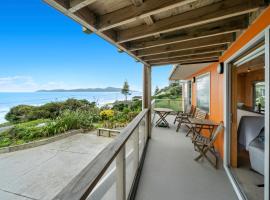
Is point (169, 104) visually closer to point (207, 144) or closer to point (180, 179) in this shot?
point (207, 144)

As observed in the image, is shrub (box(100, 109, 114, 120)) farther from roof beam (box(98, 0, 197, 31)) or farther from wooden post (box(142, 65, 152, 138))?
roof beam (box(98, 0, 197, 31))

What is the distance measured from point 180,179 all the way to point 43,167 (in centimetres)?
365

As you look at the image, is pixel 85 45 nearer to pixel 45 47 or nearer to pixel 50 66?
pixel 45 47

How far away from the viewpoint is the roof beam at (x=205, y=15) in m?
1.50

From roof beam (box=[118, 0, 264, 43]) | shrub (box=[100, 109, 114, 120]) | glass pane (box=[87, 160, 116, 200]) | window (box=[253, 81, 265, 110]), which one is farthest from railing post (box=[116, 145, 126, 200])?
shrub (box=[100, 109, 114, 120])

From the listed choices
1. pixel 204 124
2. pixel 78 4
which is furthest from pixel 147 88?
pixel 78 4

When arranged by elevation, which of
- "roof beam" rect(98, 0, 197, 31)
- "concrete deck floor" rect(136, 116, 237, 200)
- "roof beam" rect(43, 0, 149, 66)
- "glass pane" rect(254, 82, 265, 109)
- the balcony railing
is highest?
"roof beam" rect(98, 0, 197, 31)

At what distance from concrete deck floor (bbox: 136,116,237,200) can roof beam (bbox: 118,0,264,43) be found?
89.1 inches

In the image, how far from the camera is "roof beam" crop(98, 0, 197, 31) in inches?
52.5

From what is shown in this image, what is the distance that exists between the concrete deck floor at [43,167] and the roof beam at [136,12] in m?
3.27

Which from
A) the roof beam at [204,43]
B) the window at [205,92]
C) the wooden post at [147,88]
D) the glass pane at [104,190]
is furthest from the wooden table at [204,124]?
the glass pane at [104,190]

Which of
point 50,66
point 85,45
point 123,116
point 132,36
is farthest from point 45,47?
point 132,36

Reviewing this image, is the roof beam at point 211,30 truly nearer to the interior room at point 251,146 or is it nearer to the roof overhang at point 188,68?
the interior room at point 251,146

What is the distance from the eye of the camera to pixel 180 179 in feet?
8.21
